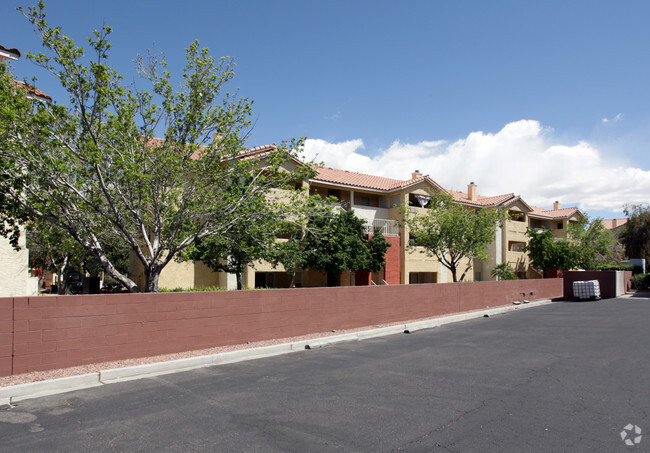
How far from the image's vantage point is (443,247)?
88.2 ft

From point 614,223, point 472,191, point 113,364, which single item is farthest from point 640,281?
point 113,364

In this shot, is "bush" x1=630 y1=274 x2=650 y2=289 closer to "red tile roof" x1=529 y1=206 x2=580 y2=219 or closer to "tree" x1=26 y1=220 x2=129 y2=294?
"red tile roof" x1=529 y1=206 x2=580 y2=219

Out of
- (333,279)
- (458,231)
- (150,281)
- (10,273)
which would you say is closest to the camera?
(150,281)

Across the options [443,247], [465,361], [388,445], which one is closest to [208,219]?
[465,361]

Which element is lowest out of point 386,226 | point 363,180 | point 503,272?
point 503,272

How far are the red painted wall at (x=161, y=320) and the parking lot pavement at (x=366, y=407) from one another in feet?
4.98

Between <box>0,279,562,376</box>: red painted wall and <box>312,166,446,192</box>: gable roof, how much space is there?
47.7ft

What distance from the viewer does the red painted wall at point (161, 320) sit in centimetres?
840

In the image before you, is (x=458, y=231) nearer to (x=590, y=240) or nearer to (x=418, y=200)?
(x=418, y=200)

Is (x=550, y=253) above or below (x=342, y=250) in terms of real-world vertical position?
below

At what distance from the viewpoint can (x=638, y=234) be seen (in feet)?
156

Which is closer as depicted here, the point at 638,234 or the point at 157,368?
the point at 157,368

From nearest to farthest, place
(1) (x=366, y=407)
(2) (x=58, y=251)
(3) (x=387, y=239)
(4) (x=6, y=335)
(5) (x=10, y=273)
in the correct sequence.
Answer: (1) (x=366, y=407), (4) (x=6, y=335), (5) (x=10, y=273), (2) (x=58, y=251), (3) (x=387, y=239)

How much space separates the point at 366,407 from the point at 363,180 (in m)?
27.7
